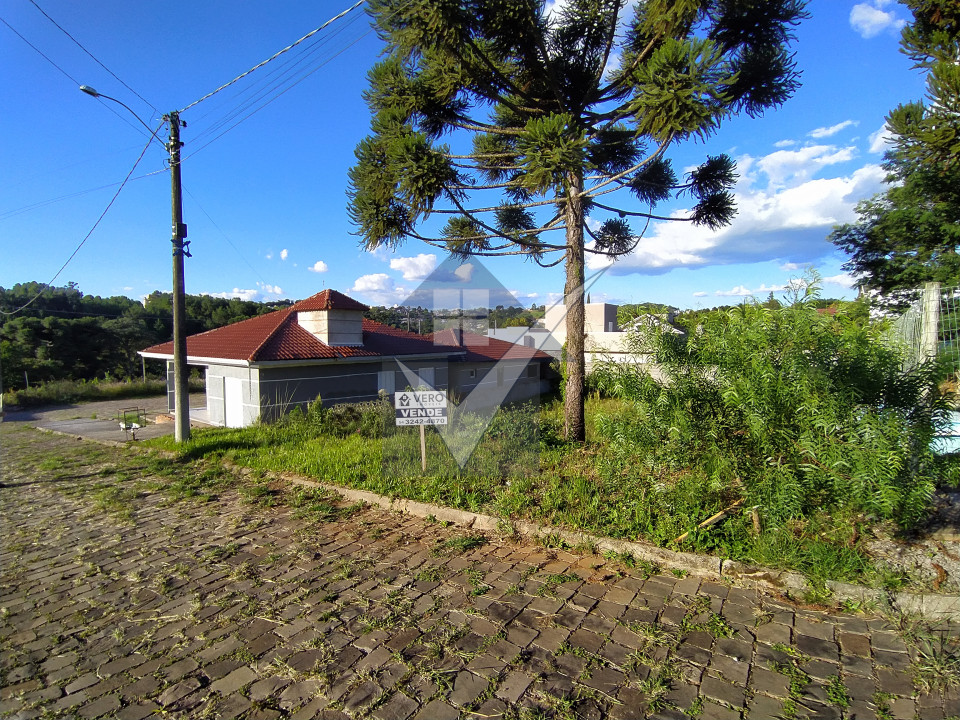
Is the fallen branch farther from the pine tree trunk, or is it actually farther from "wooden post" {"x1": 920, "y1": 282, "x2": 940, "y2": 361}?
"wooden post" {"x1": 920, "y1": 282, "x2": 940, "y2": 361}

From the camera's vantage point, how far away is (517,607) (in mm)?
3420

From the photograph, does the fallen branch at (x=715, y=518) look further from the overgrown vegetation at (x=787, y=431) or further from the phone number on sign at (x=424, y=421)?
the phone number on sign at (x=424, y=421)

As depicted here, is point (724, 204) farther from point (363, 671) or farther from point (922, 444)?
point (363, 671)

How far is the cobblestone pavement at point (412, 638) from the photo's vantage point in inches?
99.1

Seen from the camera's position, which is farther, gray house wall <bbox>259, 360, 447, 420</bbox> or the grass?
gray house wall <bbox>259, 360, 447, 420</bbox>

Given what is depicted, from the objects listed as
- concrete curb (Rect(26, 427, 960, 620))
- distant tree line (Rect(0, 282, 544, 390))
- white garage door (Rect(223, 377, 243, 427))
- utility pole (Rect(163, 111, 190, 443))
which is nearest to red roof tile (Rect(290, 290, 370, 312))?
white garage door (Rect(223, 377, 243, 427))

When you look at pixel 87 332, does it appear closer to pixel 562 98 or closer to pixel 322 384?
pixel 322 384

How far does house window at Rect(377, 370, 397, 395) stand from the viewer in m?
16.6

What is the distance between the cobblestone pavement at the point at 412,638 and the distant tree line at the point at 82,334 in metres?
29.8

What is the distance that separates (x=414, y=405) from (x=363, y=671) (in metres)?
3.56

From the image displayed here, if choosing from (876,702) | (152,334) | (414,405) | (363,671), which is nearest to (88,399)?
(152,334)

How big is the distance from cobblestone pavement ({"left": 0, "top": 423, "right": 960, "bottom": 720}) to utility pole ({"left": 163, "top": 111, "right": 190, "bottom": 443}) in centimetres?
630

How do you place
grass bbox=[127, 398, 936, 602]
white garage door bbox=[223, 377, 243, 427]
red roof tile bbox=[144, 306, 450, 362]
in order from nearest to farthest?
grass bbox=[127, 398, 936, 602]
red roof tile bbox=[144, 306, 450, 362]
white garage door bbox=[223, 377, 243, 427]

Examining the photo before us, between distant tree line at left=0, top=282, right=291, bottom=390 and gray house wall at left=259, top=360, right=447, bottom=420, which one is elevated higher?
distant tree line at left=0, top=282, right=291, bottom=390
